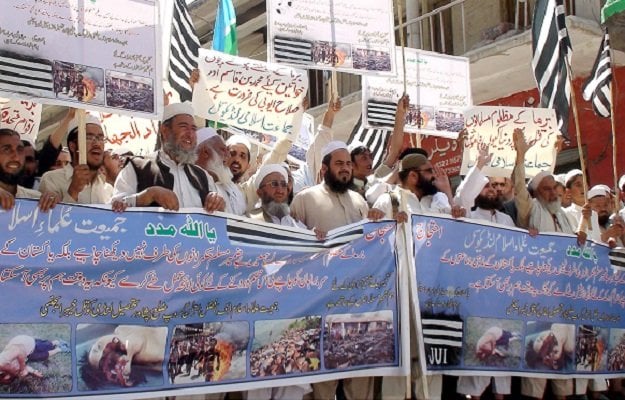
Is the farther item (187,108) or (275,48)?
(275,48)

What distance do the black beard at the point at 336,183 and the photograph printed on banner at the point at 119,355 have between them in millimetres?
1615

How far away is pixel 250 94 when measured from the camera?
274 inches

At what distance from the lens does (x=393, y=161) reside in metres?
6.81

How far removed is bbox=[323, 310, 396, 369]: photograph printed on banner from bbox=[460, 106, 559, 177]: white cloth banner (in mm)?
1841

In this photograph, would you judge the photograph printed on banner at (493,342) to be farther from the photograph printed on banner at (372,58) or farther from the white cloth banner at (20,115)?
the white cloth banner at (20,115)

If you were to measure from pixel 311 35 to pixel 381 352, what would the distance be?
109 inches

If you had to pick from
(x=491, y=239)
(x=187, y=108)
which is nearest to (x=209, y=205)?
(x=187, y=108)

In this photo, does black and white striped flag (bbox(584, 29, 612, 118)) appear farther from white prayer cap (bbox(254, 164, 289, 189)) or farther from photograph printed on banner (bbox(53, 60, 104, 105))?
photograph printed on banner (bbox(53, 60, 104, 105))

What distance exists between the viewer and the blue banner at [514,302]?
5.58 metres

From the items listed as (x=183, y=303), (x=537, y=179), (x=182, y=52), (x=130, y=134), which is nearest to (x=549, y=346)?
(x=537, y=179)

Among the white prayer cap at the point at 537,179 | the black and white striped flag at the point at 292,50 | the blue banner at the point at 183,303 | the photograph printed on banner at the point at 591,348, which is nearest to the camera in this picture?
the blue banner at the point at 183,303

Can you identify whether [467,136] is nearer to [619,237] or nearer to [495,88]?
[619,237]

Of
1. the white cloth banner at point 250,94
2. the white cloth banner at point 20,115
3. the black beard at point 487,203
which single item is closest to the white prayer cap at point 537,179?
the black beard at point 487,203

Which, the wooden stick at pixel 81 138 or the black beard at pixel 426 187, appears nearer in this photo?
the wooden stick at pixel 81 138
